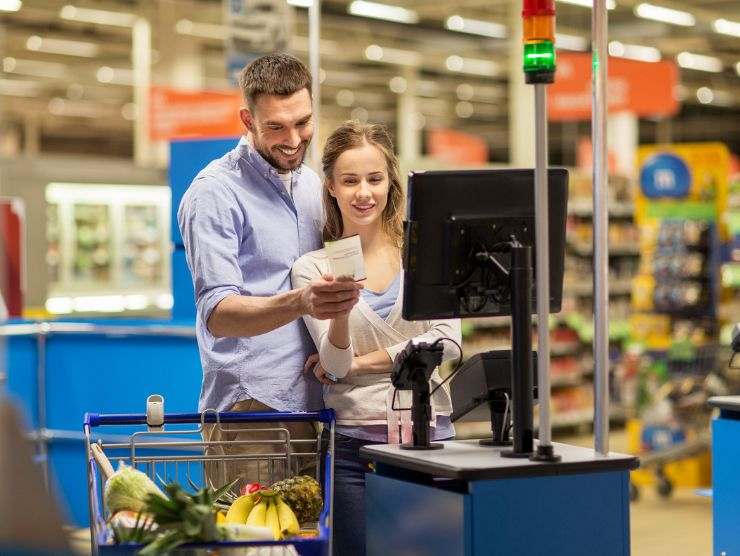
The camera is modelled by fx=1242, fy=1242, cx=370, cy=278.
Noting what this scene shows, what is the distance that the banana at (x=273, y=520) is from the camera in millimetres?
2594

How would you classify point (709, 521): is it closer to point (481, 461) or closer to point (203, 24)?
point (481, 461)

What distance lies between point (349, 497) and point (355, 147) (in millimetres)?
880

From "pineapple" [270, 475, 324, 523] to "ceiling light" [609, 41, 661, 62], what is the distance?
17.1 metres

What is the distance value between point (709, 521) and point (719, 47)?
→ 16.2 metres

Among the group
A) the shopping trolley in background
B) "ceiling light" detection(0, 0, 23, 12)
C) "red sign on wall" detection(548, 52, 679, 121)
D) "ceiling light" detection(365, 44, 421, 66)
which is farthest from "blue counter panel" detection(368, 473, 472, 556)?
"ceiling light" detection(365, 44, 421, 66)

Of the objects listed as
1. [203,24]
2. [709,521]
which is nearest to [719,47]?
[203,24]

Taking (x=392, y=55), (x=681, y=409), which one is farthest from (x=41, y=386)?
(x=392, y=55)

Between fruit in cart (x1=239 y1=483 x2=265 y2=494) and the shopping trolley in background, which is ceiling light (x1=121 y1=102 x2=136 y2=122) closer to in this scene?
the shopping trolley in background

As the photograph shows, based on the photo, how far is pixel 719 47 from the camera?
2302 centimetres

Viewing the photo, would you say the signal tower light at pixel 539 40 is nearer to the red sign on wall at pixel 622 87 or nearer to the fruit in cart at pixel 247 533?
the fruit in cart at pixel 247 533

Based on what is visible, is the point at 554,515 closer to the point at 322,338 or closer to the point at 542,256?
the point at 542,256

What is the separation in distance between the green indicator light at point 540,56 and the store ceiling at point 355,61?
13.4 m

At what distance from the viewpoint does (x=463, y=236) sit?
8.79 feet

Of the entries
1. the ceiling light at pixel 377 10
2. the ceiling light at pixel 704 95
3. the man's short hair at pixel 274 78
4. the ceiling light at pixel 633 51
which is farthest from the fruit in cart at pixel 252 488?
the ceiling light at pixel 704 95
